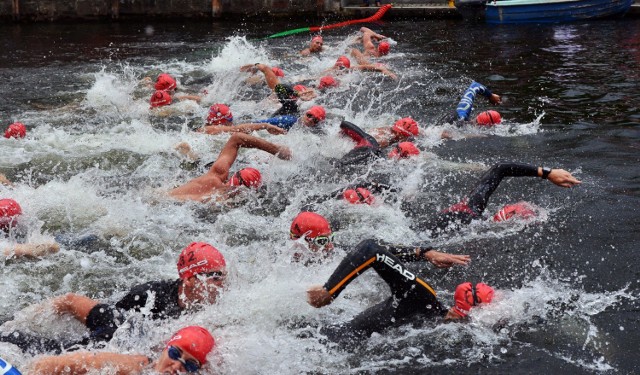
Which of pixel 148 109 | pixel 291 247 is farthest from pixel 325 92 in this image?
pixel 291 247

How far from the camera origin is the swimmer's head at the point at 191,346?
3.98 metres

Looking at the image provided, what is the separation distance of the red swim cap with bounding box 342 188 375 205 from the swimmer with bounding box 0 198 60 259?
3093 millimetres

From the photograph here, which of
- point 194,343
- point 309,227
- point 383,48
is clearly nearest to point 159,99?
point 383,48

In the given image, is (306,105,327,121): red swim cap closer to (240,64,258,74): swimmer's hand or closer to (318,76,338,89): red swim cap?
(240,64,258,74): swimmer's hand

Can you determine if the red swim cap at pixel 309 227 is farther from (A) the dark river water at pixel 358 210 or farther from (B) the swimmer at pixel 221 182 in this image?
(B) the swimmer at pixel 221 182

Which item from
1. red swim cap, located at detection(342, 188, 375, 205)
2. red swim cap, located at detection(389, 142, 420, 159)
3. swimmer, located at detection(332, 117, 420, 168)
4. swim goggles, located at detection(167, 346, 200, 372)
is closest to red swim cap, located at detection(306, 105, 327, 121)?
swimmer, located at detection(332, 117, 420, 168)

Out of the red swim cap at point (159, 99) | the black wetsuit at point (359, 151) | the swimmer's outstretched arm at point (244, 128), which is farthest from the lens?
the red swim cap at point (159, 99)

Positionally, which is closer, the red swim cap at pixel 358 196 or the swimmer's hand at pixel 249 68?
the red swim cap at pixel 358 196

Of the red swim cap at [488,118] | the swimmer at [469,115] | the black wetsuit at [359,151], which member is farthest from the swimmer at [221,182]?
the red swim cap at [488,118]

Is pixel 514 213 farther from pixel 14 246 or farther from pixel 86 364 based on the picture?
pixel 14 246

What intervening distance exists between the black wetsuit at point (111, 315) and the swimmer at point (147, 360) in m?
0.50

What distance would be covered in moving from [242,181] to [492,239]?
2.98 meters

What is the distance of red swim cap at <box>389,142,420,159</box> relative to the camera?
896 centimetres

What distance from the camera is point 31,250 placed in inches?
258
